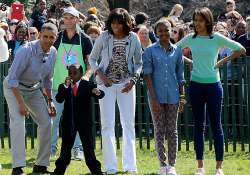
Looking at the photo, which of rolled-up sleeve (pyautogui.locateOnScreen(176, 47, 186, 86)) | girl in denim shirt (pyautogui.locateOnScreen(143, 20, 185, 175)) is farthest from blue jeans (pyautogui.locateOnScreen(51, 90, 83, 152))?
rolled-up sleeve (pyautogui.locateOnScreen(176, 47, 186, 86))

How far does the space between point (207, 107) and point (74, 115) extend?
67.2 inches

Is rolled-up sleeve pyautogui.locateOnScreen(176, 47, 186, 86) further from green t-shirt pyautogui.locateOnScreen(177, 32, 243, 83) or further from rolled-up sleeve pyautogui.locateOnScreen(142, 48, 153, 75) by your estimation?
rolled-up sleeve pyautogui.locateOnScreen(142, 48, 153, 75)

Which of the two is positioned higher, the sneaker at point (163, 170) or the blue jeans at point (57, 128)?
the blue jeans at point (57, 128)

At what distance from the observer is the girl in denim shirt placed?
9.85 metres

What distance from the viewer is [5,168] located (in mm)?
10625

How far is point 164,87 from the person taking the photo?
9859mm

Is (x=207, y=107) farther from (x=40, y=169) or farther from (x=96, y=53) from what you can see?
(x=40, y=169)

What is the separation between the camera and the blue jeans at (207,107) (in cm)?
978

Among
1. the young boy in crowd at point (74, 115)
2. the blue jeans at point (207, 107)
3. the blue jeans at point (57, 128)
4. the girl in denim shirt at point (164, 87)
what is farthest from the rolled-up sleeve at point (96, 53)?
the blue jeans at point (57, 128)

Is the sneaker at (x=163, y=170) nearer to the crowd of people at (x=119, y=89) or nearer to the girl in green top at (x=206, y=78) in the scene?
the crowd of people at (x=119, y=89)

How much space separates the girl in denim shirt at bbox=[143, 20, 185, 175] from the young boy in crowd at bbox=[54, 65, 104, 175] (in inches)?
29.7

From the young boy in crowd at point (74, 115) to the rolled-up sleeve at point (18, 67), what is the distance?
52cm

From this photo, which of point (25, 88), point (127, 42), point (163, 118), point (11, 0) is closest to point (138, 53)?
point (127, 42)

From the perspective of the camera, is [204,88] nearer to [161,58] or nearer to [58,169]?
[161,58]
